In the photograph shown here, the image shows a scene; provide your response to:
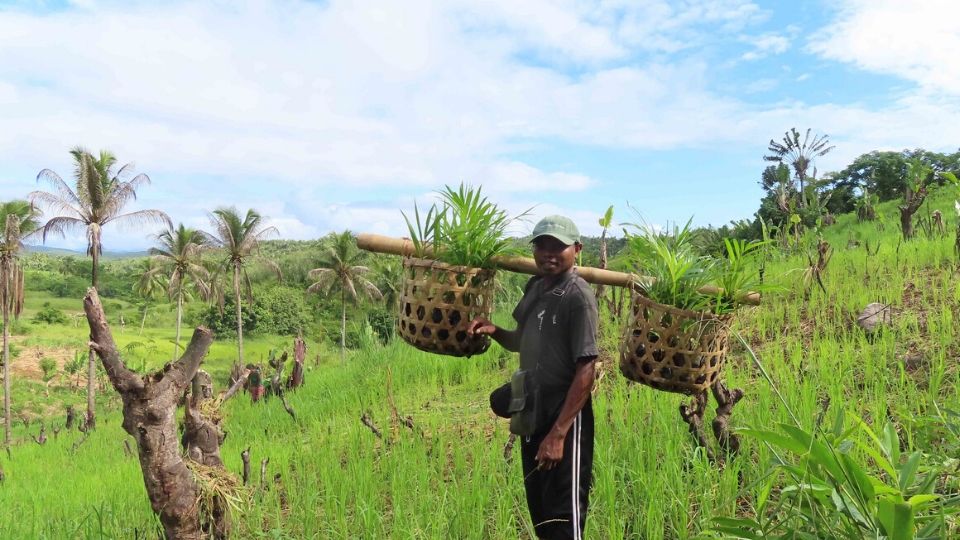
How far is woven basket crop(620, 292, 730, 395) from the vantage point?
2.41 m

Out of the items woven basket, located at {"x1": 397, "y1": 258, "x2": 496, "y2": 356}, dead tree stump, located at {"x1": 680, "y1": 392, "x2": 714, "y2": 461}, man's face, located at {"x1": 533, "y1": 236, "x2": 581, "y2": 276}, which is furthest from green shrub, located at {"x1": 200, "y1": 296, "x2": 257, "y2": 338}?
man's face, located at {"x1": 533, "y1": 236, "x2": 581, "y2": 276}

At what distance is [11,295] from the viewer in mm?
26672

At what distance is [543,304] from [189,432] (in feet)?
8.54

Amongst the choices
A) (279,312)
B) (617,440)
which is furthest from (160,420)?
(279,312)

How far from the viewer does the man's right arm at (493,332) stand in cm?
261

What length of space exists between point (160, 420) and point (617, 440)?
2868 millimetres

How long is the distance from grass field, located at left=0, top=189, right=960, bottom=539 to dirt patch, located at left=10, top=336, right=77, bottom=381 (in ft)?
138

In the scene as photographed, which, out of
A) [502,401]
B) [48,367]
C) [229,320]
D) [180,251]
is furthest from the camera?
[229,320]

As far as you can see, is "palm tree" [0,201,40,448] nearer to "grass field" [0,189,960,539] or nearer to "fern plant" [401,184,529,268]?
"grass field" [0,189,960,539]

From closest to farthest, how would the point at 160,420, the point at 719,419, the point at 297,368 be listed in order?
the point at 160,420, the point at 719,419, the point at 297,368

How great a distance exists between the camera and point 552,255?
2.59 m

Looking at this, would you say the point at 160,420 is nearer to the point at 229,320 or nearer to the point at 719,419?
the point at 719,419

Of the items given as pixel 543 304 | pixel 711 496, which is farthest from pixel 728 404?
pixel 543 304

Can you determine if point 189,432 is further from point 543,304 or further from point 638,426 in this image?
point 638,426
